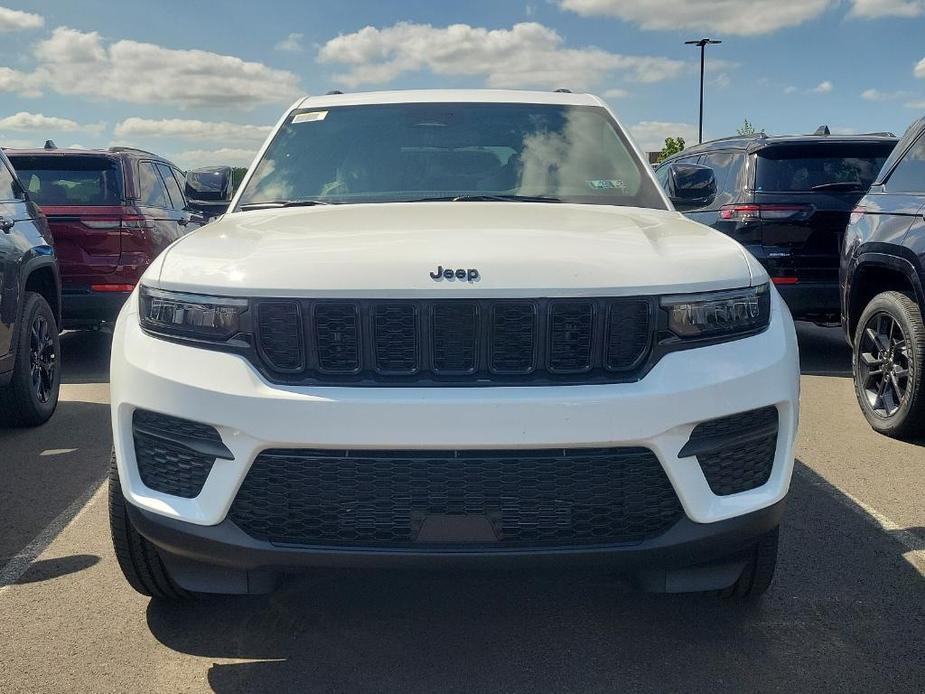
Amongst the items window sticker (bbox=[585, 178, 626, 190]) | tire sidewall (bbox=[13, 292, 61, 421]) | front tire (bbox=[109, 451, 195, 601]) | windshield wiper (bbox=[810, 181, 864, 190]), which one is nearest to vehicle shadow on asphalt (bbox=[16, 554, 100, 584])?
front tire (bbox=[109, 451, 195, 601])

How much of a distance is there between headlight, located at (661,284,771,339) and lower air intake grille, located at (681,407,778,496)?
241 mm

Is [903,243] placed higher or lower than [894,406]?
higher

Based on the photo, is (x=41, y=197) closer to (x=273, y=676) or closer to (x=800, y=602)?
(x=273, y=676)

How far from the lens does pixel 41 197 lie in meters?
7.79

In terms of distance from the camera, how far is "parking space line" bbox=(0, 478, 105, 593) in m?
3.56

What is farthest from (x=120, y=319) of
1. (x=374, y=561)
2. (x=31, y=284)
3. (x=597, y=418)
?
(x=31, y=284)

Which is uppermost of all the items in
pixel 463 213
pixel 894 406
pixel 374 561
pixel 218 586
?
pixel 463 213

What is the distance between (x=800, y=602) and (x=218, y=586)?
6.29 feet

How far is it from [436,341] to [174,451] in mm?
774

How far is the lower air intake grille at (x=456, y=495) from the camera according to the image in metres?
2.45

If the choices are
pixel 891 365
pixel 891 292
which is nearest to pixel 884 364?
pixel 891 365

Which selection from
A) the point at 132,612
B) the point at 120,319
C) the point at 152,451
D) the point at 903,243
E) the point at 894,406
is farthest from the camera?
the point at 894,406

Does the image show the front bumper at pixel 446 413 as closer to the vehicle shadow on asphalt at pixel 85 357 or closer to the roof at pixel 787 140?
the vehicle shadow on asphalt at pixel 85 357

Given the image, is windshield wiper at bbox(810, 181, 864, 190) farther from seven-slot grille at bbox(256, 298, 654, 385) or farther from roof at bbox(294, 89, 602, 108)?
seven-slot grille at bbox(256, 298, 654, 385)
